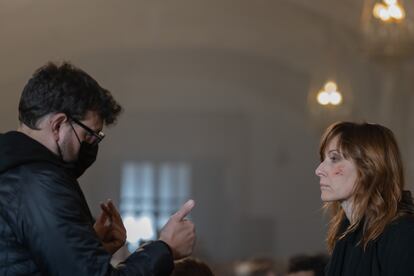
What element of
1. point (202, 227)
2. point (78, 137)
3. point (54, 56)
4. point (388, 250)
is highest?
point (54, 56)

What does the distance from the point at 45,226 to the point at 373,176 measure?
1223mm

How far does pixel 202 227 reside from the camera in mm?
20219

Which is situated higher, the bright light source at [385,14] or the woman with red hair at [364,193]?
the bright light source at [385,14]

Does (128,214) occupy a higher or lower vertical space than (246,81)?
lower

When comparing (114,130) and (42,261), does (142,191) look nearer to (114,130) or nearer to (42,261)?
(114,130)

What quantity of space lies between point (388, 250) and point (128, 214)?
16446 mm

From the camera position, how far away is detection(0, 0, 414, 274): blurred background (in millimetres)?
15891

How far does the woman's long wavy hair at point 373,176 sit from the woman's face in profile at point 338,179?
19mm

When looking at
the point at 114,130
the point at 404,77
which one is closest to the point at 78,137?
the point at 404,77

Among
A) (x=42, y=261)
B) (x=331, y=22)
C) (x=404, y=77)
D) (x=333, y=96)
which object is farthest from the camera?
(x=331, y=22)

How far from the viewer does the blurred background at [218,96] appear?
1589cm

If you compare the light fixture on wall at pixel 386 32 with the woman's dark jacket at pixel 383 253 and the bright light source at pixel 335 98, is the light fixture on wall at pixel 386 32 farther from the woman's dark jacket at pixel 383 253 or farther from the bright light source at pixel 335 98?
the woman's dark jacket at pixel 383 253

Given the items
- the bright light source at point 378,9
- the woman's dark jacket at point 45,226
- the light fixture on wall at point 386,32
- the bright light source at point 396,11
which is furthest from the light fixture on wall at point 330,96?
the woman's dark jacket at point 45,226

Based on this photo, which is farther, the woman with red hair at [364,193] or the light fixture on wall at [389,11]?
the light fixture on wall at [389,11]
